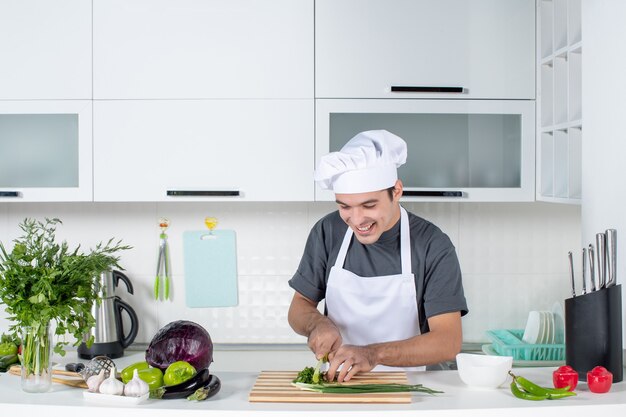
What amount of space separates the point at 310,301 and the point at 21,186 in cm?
131

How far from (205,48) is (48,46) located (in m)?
0.61

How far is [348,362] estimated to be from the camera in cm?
204

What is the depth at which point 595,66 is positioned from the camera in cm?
247

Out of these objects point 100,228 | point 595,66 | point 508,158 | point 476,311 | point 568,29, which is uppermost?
point 568,29

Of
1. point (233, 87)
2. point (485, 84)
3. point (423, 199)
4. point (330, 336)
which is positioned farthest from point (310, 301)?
point (485, 84)

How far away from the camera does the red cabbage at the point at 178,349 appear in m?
2.04

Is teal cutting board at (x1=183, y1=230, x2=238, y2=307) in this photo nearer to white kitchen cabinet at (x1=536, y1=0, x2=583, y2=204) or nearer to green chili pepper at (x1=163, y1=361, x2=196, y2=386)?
white kitchen cabinet at (x1=536, y1=0, x2=583, y2=204)

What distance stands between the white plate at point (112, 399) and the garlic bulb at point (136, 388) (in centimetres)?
1

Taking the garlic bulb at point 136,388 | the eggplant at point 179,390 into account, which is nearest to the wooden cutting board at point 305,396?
the eggplant at point 179,390

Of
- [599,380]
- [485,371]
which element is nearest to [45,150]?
[485,371]

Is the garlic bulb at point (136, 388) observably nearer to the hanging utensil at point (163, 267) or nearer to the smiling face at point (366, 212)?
the smiling face at point (366, 212)

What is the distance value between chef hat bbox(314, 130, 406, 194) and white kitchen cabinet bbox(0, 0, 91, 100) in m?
1.21

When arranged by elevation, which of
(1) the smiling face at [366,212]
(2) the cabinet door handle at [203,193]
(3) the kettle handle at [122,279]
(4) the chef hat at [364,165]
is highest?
(4) the chef hat at [364,165]

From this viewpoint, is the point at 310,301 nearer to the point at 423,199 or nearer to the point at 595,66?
the point at 423,199
